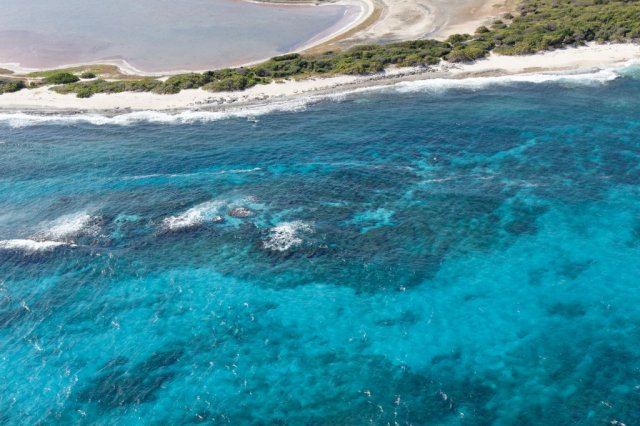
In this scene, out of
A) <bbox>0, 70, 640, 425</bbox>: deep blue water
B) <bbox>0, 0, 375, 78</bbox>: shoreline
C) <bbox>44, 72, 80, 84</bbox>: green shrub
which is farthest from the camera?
<bbox>0, 0, 375, 78</bbox>: shoreline

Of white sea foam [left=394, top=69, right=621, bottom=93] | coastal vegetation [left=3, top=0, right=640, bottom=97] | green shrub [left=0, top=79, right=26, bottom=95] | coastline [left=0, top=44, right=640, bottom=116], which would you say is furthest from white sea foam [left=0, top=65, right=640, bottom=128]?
green shrub [left=0, top=79, right=26, bottom=95]

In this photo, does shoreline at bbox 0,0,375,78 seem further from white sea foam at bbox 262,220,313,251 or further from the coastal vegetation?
white sea foam at bbox 262,220,313,251

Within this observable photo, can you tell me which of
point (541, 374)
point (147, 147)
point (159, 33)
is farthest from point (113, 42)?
point (541, 374)

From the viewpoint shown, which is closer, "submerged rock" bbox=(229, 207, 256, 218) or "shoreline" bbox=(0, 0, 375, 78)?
"submerged rock" bbox=(229, 207, 256, 218)

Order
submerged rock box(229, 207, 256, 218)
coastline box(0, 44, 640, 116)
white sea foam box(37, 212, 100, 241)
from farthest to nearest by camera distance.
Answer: coastline box(0, 44, 640, 116) < submerged rock box(229, 207, 256, 218) < white sea foam box(37, 212, 100, 241)

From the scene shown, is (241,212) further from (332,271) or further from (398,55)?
(398,55)

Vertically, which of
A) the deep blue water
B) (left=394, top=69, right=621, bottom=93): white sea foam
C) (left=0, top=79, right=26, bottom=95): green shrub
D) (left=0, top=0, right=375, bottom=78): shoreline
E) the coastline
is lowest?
the deep blue water

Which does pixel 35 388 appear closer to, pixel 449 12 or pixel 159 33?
pixel 159 33
